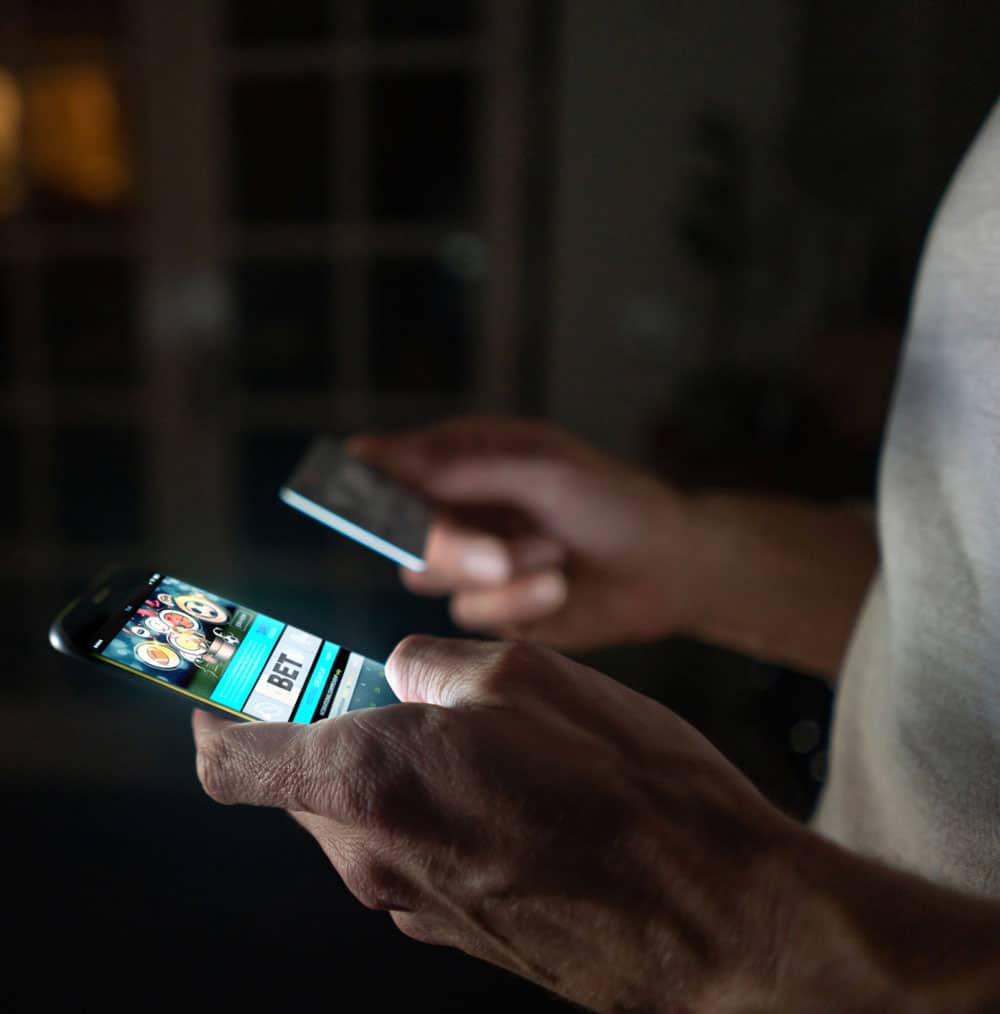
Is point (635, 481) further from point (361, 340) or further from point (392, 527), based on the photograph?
point (361, 340)

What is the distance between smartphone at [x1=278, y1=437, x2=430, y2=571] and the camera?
2.12 feet

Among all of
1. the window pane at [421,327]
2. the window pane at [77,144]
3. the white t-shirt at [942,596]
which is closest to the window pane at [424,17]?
the window pane at [421,327]

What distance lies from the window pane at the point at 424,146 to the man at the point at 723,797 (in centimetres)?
146

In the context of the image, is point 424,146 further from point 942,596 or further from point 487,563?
point 942,596

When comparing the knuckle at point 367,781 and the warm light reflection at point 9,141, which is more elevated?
the warm light reflection at point 9,141

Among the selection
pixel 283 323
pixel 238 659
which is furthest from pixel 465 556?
pixel 283 323

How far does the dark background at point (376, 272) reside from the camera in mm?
1584

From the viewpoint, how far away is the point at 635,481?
82 centimetres

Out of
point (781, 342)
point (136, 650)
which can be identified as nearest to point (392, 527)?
point (136, 650)

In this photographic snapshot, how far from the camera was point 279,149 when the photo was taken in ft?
6.02

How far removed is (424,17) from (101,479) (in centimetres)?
125

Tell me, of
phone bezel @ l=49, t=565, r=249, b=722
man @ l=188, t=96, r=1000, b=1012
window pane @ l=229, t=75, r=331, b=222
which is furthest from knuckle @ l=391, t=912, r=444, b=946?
window pane @ l=229, t=75, r=331, b=222

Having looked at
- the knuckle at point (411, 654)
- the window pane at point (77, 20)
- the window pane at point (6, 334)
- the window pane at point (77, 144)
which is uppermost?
the window pane at point (77, 20)

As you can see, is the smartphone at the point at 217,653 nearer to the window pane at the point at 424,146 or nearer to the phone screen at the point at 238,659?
the phone screen at the point at 238,659
